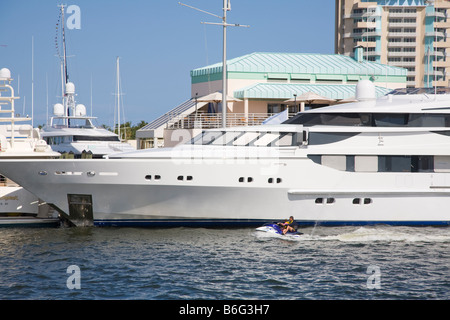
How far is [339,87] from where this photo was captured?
4025 centimetres

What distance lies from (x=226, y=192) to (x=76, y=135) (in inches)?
752

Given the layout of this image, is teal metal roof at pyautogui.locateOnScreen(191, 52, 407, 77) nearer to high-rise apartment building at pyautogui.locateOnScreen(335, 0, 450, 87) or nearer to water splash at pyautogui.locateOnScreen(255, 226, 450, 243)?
water splash at pyautogui.locateOnScreen(255, 226, 450, 243)

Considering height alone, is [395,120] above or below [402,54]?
below

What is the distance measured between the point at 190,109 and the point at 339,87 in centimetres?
968

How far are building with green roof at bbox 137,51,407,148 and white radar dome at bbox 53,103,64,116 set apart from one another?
5317 mm

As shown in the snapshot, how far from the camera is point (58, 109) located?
41500mm

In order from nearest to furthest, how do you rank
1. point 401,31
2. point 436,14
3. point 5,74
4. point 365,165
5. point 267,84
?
point 365,165 < point 5,74 < point 267,84 < point 436,14 < point 401,31

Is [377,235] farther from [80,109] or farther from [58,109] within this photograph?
[58,109]

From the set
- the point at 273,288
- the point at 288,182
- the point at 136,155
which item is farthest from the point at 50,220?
the point at 273,288

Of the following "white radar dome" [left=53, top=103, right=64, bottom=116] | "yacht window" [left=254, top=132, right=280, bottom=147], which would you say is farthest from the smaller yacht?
"yacht window" [left=254, top=132, right=280, bottom=147]

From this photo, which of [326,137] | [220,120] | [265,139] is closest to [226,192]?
[265,139]

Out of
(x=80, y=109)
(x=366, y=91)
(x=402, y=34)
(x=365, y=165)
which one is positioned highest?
(x=402, y=34)

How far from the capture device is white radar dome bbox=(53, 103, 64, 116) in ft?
136

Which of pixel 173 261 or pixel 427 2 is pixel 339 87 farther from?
pixel 427 2
